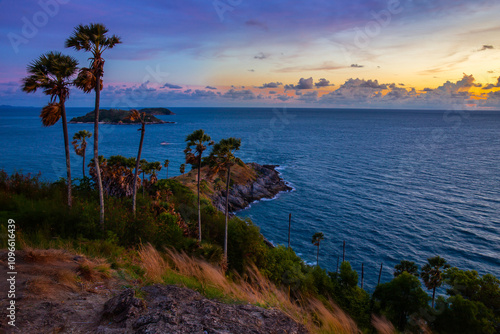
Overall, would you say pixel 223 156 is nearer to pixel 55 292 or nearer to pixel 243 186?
pixel 55 292

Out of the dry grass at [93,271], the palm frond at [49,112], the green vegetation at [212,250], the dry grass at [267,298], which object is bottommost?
the green vegetation at [212,250]

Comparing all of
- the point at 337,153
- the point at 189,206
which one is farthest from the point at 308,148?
the point at 189,206

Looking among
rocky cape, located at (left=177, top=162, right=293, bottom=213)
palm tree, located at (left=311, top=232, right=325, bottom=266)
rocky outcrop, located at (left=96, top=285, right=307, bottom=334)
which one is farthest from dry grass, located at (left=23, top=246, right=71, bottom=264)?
rocky cape, located at (left=177, top=162, right=293, bottom=213)

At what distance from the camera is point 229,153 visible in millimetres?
30312

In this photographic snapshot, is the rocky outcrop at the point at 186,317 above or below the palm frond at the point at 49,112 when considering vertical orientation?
below

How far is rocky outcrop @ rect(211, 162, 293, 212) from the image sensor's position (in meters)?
66.1

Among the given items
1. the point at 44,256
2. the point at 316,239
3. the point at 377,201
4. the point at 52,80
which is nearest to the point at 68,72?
the point at 52,80

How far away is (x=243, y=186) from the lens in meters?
73.4

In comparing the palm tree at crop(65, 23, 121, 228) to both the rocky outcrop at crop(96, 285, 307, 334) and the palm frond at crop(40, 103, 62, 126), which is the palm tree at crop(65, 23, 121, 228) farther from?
the rocky outcrop at crop(96, 285, 307, 334)

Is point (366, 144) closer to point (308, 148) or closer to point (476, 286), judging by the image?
point (308, 148)

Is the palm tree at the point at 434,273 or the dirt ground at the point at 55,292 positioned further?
the palm tree at the point at 434,273

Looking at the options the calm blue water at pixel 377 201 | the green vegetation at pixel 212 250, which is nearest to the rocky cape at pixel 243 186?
the calm blue water at pixel 377 201

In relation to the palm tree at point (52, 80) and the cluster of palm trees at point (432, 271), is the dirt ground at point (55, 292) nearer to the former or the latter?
the palm tree at point (52, 80)

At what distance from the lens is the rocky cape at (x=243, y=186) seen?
6519cm
